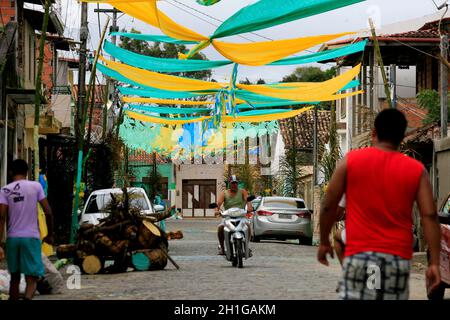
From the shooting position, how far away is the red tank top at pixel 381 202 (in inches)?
266

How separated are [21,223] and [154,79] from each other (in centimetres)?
1380

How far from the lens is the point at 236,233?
65.7 feet

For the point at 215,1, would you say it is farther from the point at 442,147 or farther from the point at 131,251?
the point at 442,147

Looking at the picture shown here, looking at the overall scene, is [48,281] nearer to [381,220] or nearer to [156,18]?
[156,18]

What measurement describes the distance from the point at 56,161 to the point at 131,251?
49.2 feet

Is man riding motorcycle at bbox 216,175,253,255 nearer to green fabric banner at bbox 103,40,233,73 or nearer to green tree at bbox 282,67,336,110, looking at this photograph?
green fabric banner at bbox 103,40,233,73

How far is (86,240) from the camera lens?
61.3 ft

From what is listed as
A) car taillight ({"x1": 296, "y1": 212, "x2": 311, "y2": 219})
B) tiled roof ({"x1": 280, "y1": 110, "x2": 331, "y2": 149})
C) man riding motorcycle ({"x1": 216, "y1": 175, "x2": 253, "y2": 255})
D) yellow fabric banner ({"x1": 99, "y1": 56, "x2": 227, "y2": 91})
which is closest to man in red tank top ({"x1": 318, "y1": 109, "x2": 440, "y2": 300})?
man riding motorcycle ({"x1": 216, "y1": 175, "x2": 253, "y2": 255})

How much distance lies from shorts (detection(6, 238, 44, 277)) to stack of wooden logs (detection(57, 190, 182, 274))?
6.54 meters

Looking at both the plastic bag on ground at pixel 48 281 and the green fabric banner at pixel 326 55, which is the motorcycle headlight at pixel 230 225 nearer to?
the green fabric banner at pixel 326 55

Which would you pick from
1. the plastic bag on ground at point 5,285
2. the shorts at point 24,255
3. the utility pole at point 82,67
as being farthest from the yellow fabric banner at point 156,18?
the utility pole at point 82,67

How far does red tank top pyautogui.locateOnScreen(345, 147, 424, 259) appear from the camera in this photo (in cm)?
675

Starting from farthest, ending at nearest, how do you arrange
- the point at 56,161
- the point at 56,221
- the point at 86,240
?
1. the point at 56,161
2. the point at 56,221
3. the point at 86,240
